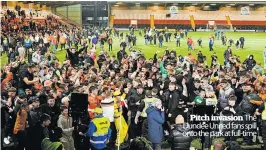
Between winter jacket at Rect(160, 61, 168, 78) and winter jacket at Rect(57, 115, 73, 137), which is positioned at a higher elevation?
winter jacket at Rect(160, 61, 168, 78)

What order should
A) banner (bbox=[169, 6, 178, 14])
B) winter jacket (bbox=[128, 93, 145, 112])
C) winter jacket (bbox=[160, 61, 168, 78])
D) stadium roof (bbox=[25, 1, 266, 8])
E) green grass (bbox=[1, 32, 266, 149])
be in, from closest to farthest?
winter jacket (bbox=[128, 93, 145, 112]), winter jacket (bbox=[160, 61, 168, 78]), stadium roof (bbox=[25, 1, 266, 8]), banner (bbox=[169, 6, 178, 14]), green grass (bbox=[1, 32, 266, 149])

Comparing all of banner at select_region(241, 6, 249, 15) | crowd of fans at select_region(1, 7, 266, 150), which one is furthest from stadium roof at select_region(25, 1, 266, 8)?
crowd of fans at select_region(1, 7, 266, 150)

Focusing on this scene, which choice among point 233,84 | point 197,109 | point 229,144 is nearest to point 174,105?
point 197,109

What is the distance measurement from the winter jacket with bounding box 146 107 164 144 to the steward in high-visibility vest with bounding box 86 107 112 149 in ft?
2.83

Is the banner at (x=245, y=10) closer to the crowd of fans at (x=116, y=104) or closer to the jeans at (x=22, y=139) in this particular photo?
the crowd of fans at (x=116, y=104)

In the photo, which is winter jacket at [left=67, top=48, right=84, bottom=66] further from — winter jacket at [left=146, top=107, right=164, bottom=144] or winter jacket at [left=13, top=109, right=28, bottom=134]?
winter jacket at [left=146, top=107, right=164, bottom=144]

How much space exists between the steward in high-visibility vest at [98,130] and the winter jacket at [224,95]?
273 centimetres

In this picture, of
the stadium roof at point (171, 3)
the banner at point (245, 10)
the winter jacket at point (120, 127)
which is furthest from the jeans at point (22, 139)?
the banner at point (245, 10)

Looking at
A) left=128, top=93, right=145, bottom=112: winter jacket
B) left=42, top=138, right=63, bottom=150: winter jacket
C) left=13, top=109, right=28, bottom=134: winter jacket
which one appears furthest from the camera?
left=128, top=93, right=145, bottom=112: winter jacket

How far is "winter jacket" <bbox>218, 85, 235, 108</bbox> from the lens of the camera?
7.74 m

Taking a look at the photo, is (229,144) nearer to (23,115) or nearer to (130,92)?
(130,92)

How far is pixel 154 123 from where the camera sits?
22.0 feet

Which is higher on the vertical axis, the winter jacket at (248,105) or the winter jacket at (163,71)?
the winter jacket at (163,71)

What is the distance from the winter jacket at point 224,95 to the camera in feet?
25.4
